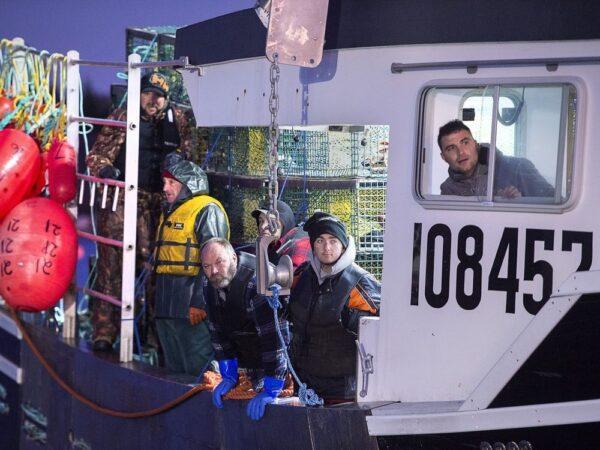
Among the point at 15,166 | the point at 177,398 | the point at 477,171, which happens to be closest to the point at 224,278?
the point at 177,398

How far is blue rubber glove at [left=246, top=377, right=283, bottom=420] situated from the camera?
4926mm

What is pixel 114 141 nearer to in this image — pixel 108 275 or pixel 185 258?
pixel 108 275

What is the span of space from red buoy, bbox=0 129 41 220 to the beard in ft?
7.34

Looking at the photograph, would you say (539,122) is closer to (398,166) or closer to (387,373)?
(398,166)

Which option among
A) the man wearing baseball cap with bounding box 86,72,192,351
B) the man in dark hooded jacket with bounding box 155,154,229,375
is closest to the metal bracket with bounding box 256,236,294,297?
the man in dark hooded jacket with bounding box 155,154,229,375

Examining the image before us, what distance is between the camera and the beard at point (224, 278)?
5.33 meters

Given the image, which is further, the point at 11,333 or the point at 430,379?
the point at 11,333

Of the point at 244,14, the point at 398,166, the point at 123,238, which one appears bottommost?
the point at 123,238

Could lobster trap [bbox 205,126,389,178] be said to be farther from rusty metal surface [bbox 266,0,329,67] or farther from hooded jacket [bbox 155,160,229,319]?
rusty metal surface [bbox 266,0,329,67]

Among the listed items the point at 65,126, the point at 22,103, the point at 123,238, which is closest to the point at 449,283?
the point at 123,238

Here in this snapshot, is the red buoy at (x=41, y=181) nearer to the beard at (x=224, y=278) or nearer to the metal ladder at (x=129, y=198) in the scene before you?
the metal ladder at (x=129, y=198)

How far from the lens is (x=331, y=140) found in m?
6.27

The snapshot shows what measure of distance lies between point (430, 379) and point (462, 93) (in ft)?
3.96

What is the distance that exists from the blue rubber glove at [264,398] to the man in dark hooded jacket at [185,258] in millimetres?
1374
